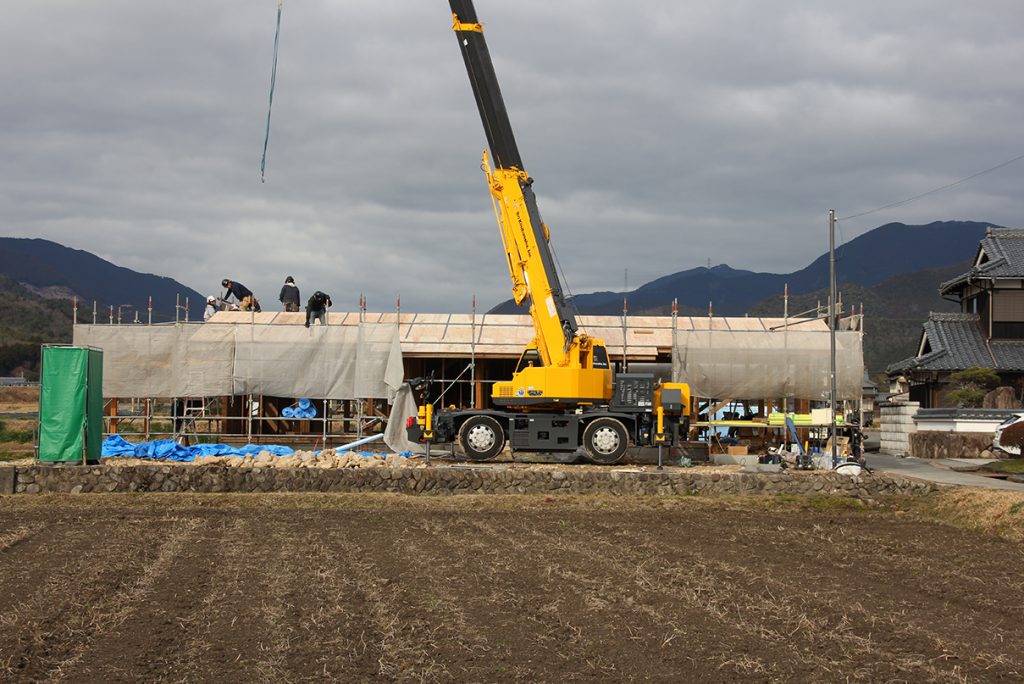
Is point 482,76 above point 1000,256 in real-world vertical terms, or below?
above

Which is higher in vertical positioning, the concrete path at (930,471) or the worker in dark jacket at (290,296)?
the worker in dark jacket at (290,296)

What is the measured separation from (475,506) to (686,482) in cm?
418

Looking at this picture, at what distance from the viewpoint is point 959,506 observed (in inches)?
639

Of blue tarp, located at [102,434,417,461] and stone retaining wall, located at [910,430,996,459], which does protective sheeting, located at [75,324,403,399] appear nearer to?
blue tarp, located at [102,434,417,461]

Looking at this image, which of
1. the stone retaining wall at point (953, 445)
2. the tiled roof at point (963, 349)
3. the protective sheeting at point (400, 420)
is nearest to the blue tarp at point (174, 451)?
the protective sheeting at point (400, 420)

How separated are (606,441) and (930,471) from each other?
7.19m

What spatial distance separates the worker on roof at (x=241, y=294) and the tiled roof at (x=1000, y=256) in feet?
69.7

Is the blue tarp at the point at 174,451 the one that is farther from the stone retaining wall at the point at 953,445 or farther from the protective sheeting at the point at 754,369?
the stone retaining wall at the point at 953,445

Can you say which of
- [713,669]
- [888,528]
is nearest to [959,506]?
[888,528]

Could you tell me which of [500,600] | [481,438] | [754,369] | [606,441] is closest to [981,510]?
A: [606,441]

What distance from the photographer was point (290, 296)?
98.3ft

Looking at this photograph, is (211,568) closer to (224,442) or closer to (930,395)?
(224,442)

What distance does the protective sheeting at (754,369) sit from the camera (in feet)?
86.4

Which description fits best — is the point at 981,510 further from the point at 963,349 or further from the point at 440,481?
the point at 963,349
